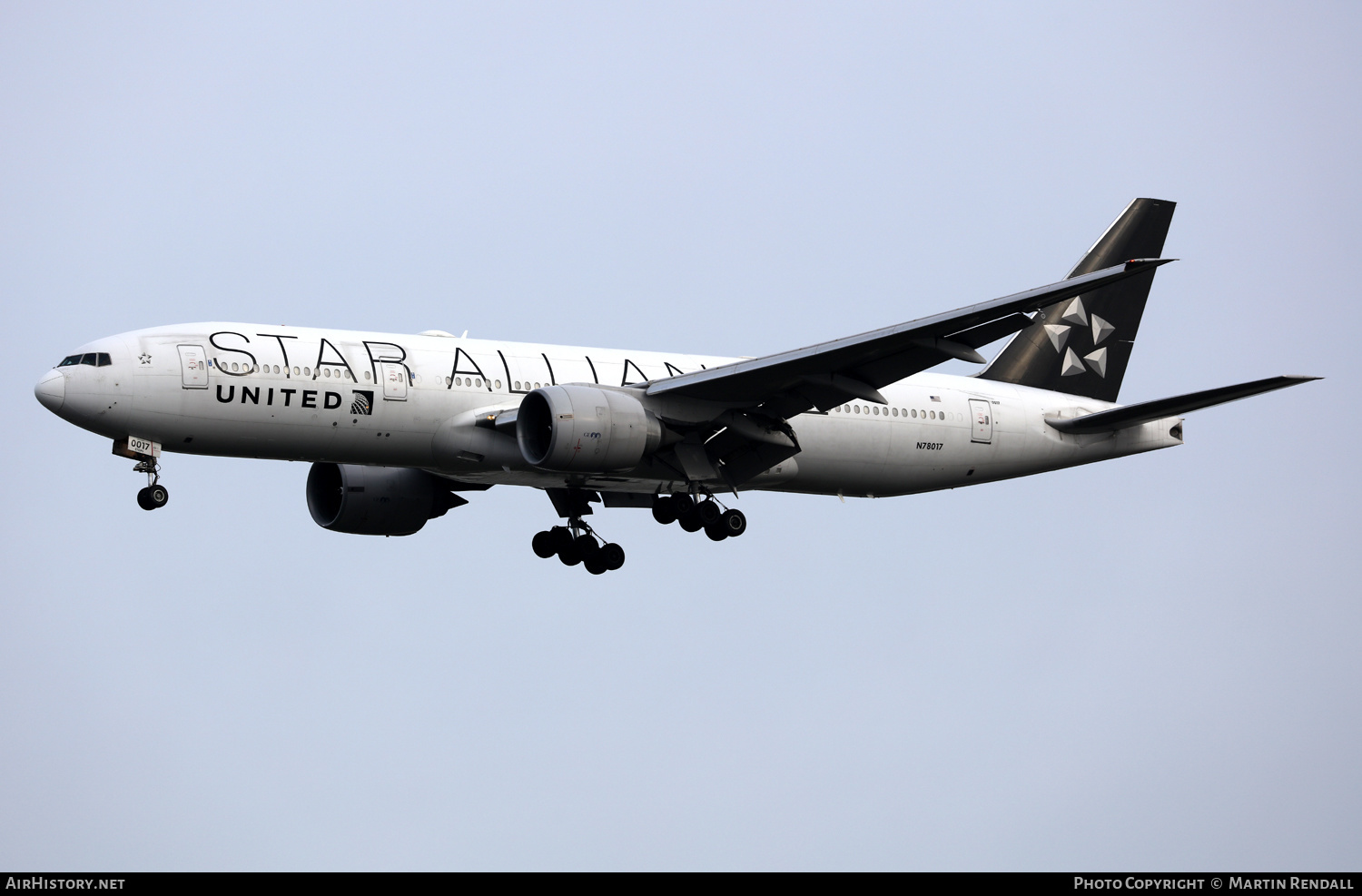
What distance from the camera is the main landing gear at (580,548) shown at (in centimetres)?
4181

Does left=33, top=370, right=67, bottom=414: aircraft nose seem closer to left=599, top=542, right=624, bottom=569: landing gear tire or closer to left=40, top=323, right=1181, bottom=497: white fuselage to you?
left=40, top=323, right=1181, bottom=497: white fuselage

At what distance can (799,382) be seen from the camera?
35.6m

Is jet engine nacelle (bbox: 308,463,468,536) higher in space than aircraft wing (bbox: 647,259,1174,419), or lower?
higher

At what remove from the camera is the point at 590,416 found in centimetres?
3425

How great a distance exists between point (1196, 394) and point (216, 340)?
2097 centimetres

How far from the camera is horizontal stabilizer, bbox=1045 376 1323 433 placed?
112 ft

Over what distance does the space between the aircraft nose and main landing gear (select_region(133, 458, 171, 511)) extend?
1941 millimetres

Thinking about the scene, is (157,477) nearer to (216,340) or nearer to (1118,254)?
(216,340)

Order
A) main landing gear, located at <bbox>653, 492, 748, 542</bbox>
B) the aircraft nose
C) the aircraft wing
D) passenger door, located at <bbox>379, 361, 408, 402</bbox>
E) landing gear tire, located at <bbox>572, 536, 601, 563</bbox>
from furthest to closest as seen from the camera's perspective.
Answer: landing gear tire, located at <bbox>572, 536, 601, 563</bbox>, main landing gear, located at <bbox>653, 492, 748, 542</bbox>, passenger door, located at <bbox>379, 361, 408, 402</bbox>, the aircraft nose, the aircraft wing

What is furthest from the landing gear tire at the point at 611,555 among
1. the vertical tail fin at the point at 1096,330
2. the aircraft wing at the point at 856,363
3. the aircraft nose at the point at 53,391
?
the aircraft nose at the point at 53,391

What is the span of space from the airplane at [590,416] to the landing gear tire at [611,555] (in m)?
0.04

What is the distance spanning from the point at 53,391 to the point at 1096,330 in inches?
1023

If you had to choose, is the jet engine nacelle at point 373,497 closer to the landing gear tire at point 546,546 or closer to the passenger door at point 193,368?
the landing gear tire at point 546,546

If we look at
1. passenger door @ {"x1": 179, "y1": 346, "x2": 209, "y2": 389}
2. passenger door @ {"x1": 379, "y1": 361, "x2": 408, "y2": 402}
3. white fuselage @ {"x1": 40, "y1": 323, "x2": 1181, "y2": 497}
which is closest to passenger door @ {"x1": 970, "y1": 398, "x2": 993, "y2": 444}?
white fuselage @ {"x1": 40, "y1": 323, "x2": 1181, "y2": 497}
